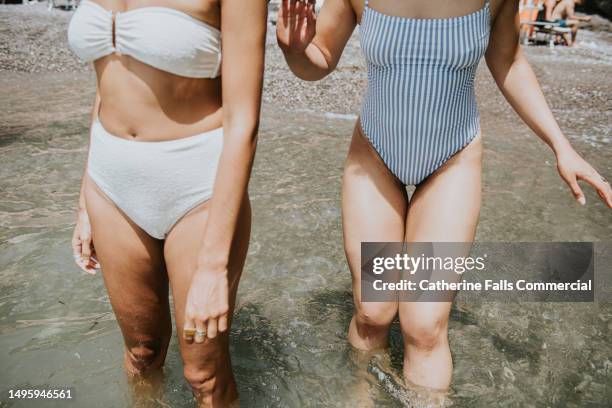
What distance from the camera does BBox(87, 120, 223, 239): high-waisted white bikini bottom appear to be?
5.74 ft

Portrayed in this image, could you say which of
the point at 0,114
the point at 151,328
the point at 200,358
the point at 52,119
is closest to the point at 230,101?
the point at 200,358

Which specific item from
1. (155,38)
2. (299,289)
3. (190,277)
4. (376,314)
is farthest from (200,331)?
(299,289)

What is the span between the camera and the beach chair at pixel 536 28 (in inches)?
599

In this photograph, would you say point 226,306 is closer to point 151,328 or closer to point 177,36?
point 151,328

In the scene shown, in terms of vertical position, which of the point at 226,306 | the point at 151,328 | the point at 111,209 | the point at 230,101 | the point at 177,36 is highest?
the point at 177,36

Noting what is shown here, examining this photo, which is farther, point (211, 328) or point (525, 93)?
point (525, 93)

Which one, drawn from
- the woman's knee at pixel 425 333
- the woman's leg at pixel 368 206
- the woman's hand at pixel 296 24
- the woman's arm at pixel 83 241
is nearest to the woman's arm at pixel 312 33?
the woman's hand at pixel 296 24

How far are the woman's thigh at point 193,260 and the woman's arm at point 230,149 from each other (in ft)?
0.40

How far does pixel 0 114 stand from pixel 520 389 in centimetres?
722

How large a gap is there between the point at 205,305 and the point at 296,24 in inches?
51.9

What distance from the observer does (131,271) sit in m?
2.01

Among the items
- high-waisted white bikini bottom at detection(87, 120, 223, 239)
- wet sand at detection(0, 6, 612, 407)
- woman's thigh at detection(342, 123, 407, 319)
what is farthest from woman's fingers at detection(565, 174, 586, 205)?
high-waisted white bikini bottom at detection(87, 120, 223, 239)

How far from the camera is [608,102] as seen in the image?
9.09m

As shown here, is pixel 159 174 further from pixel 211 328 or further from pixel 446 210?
pixel 446 210
